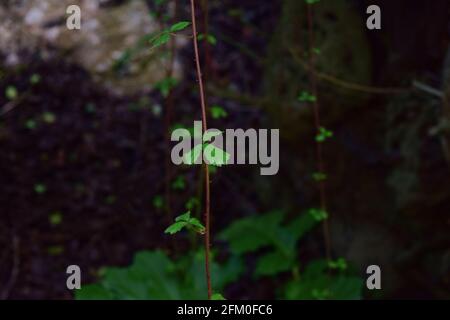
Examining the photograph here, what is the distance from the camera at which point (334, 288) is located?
2758 millimetres

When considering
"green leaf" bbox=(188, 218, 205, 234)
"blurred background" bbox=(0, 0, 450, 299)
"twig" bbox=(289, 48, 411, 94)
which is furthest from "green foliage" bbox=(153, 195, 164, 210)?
"green leaf" bbox=(188, 218, 205, 234)

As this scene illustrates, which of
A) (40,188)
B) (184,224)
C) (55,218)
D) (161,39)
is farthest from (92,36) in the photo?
(184,224)

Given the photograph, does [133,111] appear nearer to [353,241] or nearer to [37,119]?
[37,119]

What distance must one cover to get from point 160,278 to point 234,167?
1289 mm

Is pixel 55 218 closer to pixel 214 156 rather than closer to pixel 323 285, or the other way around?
pixel 323 285

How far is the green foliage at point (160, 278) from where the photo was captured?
2.79 metres

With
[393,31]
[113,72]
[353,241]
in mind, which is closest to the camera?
[393,31]

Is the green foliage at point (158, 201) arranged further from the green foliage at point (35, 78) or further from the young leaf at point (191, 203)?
the green foliage at point (35, 78)

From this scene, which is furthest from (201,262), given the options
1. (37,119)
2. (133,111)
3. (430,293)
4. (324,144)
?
(37,119)

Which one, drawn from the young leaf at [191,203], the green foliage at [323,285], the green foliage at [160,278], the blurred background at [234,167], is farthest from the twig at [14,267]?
the green foliage at [323,285]

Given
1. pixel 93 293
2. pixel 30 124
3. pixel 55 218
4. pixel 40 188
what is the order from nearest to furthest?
pixel 93 293 < pixel 55 218 < pixel 40 188 < pixel 30 124

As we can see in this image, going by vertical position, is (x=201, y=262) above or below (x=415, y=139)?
below

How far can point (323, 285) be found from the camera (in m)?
2.82

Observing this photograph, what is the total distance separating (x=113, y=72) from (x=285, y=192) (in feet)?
6.16
